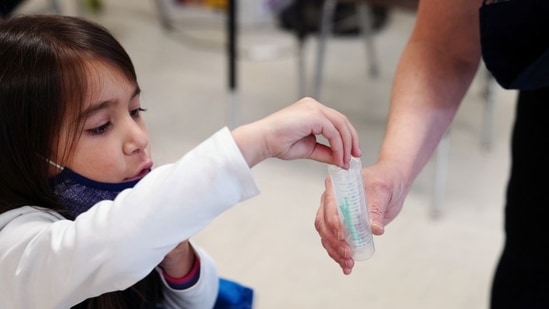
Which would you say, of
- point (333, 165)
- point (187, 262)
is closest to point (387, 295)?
point (187, 262)

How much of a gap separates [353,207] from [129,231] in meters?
0.25

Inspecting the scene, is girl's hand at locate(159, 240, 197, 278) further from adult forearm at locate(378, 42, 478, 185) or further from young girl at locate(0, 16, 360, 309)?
adult forearm at locate(378, 42, 478, 185)

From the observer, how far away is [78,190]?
916mm

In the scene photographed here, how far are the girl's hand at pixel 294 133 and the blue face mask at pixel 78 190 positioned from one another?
21 centimetres

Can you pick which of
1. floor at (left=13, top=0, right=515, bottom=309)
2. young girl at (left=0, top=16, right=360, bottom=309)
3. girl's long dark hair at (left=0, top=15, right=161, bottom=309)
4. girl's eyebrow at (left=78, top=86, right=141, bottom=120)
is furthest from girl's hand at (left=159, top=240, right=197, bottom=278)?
floor at (left=13, top=0, right=515, bottom=309)

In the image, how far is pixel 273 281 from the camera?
78.0 inches

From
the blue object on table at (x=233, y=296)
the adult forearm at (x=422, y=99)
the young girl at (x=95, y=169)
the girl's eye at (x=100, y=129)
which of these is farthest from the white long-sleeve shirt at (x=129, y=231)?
the adult forearm at (x=422, y=99)

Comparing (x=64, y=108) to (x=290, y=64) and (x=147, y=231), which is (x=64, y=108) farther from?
(x=290, y=64)

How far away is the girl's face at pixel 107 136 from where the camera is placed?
890 millimetres

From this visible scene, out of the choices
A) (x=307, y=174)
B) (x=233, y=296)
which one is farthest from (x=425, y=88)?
(x=307, y=174)

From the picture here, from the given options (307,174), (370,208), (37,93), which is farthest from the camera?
(307,174)

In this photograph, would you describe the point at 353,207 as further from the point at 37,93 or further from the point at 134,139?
the point at 37,93

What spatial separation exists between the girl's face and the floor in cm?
84

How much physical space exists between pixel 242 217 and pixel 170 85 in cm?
84
